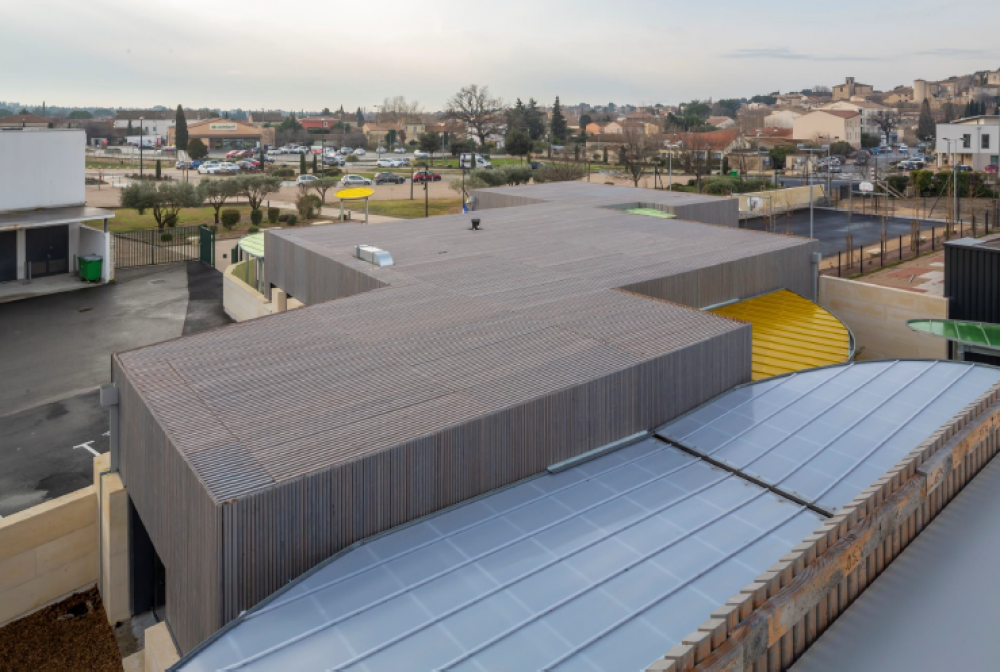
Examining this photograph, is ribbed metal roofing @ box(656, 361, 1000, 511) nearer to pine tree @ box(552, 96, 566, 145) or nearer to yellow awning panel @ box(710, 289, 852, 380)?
yellow awning panel @ box(710, 289, 852, 380)

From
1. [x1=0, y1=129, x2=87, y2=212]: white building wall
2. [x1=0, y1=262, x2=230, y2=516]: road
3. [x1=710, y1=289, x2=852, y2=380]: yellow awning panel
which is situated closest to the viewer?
[x1=0, y1=262, x2=230, y2=516]: road

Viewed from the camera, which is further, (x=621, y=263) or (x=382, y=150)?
(x=382, y=150)

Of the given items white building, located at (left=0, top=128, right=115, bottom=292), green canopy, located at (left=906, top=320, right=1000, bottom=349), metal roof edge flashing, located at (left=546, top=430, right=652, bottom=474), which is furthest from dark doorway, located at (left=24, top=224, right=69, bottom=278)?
green canopy, located at (left=906, top=320, right=1000, bottom=349)

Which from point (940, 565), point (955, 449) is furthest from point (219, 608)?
point (955, 449)

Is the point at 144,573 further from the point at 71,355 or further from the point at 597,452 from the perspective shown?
the point at 71,355

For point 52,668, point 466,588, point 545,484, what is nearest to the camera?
point 466,588

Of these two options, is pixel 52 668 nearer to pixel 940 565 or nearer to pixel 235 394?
pixel 235 394

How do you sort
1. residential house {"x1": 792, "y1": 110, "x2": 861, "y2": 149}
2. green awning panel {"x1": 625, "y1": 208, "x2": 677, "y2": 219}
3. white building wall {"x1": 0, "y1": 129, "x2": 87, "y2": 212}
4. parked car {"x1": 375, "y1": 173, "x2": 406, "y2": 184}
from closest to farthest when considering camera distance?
green awning panel {"x1": 625, "y1": 208, "x2": 677, "y2": 219}
white building wall {"x1": 0, "y1": 129, "x2": 87, "y2": 212}
parked car {"x1": 375, "y1": 173, "x2": 406, "y2": 184}
residential house {"x1": 792, "y1": 110, "x2": 861, "y2": 149}
